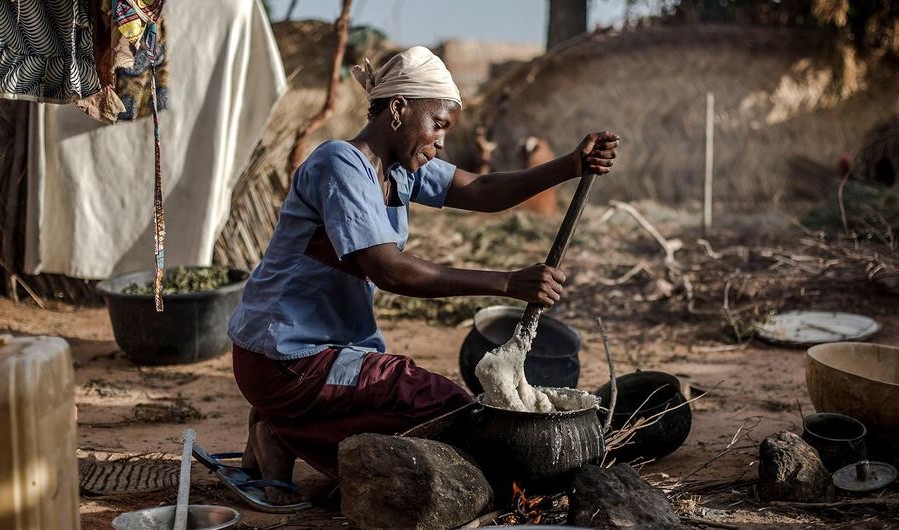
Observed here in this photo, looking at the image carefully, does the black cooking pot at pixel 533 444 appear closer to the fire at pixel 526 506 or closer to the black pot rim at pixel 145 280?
the fire at pixel 526 506

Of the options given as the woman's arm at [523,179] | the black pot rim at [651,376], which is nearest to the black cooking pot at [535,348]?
the black pot rim at [651,376]

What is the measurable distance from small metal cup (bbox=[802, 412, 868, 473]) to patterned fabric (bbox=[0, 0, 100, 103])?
3.11m

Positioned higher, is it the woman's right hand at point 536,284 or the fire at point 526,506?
the woman's right hand at point 536,284

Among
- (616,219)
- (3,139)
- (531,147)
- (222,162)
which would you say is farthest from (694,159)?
(3,139)

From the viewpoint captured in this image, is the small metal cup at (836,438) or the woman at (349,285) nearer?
the woman at (349,285)

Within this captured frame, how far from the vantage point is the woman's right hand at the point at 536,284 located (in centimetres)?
280

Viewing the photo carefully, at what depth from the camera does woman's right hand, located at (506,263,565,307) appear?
280cm

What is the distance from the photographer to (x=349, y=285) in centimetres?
315

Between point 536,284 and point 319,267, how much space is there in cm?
78

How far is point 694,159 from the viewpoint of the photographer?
11.1m

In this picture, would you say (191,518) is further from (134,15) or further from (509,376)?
(134,15)

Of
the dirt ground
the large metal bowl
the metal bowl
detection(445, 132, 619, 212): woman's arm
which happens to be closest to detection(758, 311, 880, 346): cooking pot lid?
the dirt ground

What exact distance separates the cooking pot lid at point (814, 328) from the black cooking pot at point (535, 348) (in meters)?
1.94

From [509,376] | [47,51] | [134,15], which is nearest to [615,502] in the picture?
[509,376]
